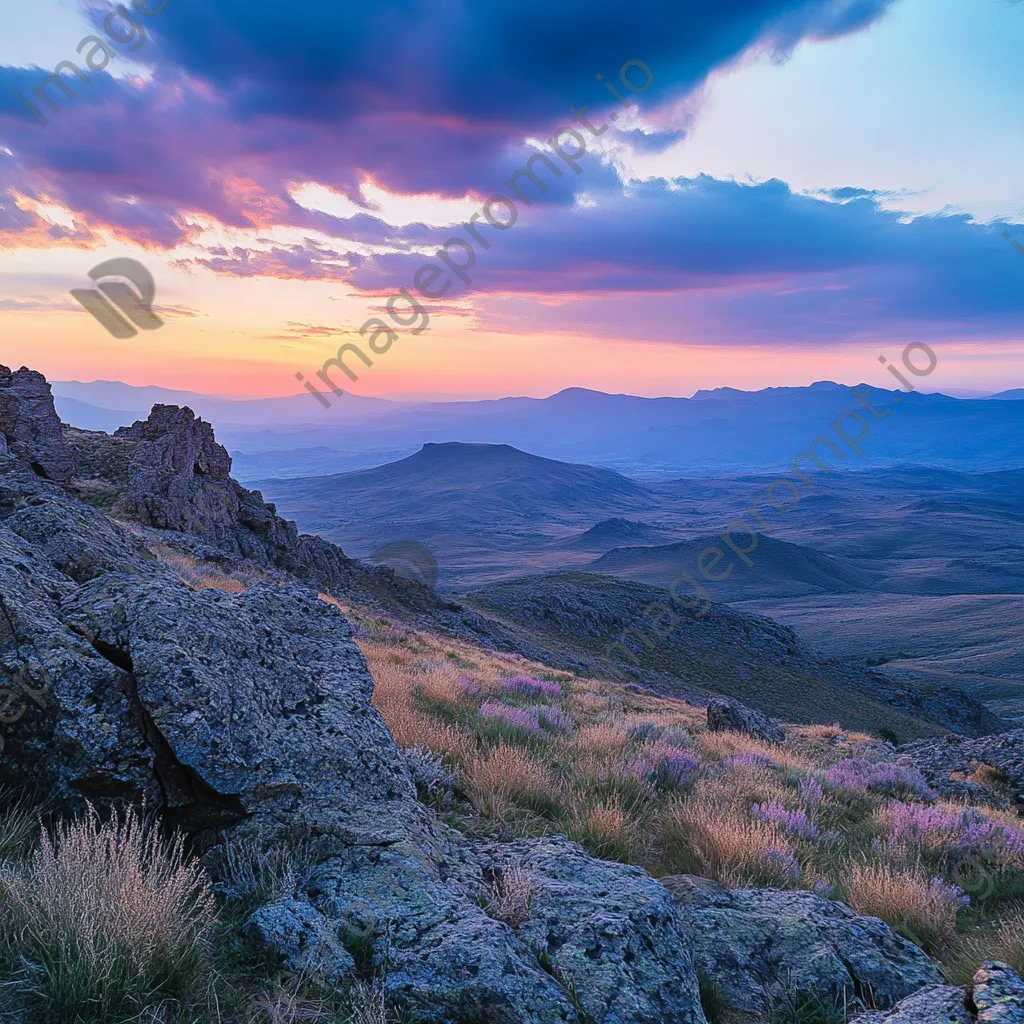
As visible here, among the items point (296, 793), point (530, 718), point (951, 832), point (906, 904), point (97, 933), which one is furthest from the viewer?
point (530, 718)

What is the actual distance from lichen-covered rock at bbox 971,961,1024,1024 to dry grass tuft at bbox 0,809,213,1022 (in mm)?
3495

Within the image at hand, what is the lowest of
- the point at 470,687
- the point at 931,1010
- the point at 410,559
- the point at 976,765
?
the point at 410,559

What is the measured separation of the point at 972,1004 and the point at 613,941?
1.70 metres

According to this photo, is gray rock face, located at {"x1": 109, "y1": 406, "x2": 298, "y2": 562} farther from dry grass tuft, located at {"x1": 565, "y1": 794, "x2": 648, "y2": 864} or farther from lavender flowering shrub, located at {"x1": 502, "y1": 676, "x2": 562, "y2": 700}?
dry grass tuft, located at {"x1": 565, "y1": 794, "x2": 648, "y2": 864}

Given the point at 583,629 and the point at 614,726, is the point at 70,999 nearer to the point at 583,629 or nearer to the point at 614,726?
the point at 614,726

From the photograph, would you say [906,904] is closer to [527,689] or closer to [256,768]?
[256,768]

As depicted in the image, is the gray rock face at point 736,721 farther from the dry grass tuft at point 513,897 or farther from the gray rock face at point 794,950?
the dry grass tuft at point 513,897

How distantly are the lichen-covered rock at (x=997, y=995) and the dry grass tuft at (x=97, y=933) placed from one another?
3495 mm

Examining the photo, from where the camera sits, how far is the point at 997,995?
292 cm

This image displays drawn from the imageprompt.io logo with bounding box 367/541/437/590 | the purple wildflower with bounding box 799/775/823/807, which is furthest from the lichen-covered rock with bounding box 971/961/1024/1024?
the imageprompt.io logo with bounding box 367/541/437/590

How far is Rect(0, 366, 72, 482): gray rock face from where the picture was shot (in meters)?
26.0

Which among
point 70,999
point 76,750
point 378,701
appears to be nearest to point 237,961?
point 70,999

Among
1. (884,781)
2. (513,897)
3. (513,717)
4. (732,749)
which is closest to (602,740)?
(513,717)

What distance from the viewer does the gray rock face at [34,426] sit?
26.0 m
